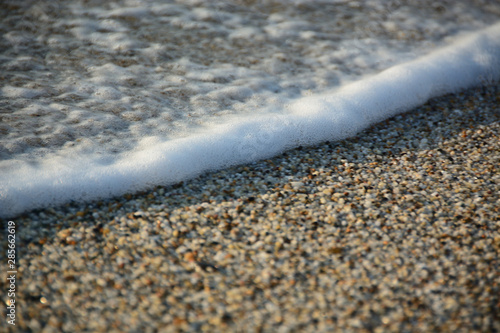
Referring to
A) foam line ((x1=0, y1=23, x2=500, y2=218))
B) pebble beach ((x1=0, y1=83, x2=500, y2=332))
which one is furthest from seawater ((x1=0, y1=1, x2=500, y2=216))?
pebble beach ((x1=0, y1=83, x2=500, y2=332))

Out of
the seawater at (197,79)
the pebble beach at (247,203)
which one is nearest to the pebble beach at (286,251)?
the pebble beach at (247,203)

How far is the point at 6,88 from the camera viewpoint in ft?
9.39

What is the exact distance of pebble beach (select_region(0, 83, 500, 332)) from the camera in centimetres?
148

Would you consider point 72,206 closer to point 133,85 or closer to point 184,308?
point 184,308

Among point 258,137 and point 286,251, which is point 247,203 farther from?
point 258,137

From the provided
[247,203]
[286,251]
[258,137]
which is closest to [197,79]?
[258,137]

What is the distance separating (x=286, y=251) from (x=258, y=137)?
0.94 meters

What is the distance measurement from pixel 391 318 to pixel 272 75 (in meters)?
2.27

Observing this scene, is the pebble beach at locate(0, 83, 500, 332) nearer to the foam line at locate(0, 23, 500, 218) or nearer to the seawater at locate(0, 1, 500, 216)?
the foam line at locate(0, 23, 500, 218)

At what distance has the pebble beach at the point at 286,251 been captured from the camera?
1478 mm

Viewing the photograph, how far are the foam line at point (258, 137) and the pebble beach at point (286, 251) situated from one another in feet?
0.33

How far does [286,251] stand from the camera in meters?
1.74

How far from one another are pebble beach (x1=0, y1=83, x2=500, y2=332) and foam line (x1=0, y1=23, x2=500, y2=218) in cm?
10

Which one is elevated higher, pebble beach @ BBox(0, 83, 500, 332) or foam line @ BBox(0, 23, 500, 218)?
foam line @ BBox(0, 23, 500, 218)
